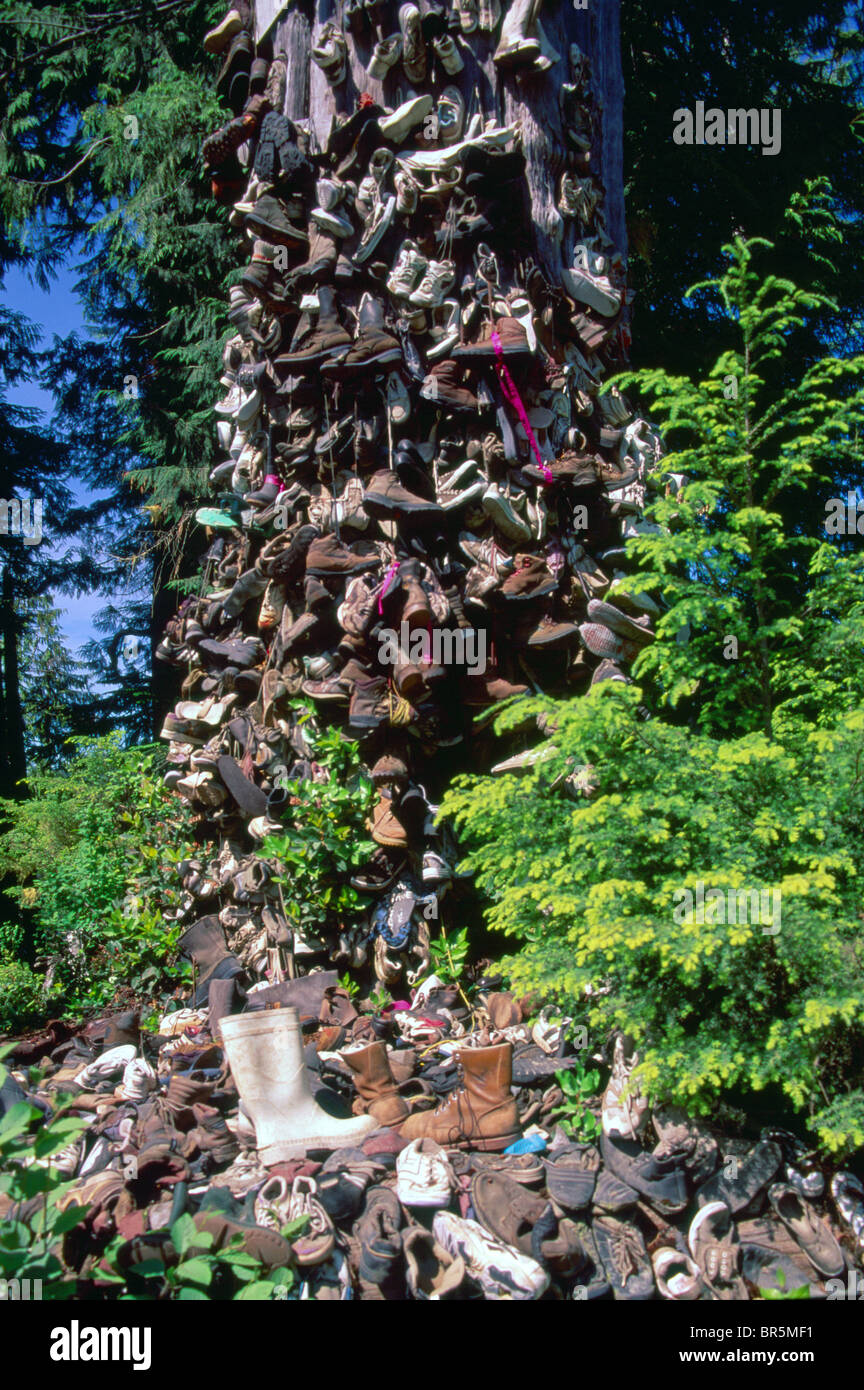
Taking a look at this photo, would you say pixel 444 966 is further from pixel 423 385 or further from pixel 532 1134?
pixel 423 385

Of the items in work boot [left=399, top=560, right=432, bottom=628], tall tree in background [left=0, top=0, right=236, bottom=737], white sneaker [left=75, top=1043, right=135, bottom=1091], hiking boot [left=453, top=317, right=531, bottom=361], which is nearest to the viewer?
white sneaker [left=75, top=1043, right=135, bottom=1091]

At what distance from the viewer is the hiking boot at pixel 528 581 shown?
14.2 ft

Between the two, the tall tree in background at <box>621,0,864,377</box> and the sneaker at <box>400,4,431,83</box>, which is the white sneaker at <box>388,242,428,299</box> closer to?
the sneaker at <box>400,4,431,83</box>

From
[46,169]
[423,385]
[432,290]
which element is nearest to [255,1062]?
[423,385]

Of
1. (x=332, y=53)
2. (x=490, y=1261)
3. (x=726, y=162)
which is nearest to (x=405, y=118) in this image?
(x=332, y=53)

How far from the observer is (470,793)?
132 inches

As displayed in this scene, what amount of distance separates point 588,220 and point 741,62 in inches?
127

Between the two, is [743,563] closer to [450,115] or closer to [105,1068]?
[450,115]

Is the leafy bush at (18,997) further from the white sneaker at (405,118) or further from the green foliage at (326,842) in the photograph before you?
the white sneaker at (405,118)

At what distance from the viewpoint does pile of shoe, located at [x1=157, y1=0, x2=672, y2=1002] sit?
432 centimetres

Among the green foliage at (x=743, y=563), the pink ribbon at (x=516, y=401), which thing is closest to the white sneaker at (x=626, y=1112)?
the green foliage at (x=743, y=563)

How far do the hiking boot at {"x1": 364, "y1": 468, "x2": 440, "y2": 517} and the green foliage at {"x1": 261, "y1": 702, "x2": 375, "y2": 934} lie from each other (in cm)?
108

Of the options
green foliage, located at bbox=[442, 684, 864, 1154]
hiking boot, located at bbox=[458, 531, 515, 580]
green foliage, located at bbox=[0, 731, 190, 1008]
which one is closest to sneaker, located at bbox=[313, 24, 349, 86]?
hiking boot, located at bbox=[458, 531, 515, 580]

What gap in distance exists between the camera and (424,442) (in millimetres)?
4621
